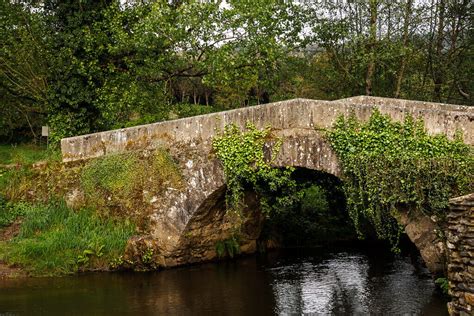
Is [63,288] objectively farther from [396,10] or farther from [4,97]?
[396,10]

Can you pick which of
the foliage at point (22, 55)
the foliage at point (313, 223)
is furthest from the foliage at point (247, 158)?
the foliage at point (22, 55)

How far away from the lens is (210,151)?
45.9ft

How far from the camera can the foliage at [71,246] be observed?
15.0 metres

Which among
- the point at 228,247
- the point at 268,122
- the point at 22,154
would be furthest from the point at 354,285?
the point at 22,154

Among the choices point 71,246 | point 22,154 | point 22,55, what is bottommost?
point 71,246

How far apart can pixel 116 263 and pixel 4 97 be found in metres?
10.00

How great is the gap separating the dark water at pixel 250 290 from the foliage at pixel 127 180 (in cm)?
179

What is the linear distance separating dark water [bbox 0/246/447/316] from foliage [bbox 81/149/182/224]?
1.79 metres

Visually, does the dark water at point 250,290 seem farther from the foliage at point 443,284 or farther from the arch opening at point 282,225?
the arch opening at point 282,225

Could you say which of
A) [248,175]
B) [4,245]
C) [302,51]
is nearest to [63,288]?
[4,245]

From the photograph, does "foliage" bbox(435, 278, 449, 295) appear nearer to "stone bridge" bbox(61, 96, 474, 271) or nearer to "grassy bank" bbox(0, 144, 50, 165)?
"stone bridge" bbox(61, 96, 474, 271)

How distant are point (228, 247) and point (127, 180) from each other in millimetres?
3149

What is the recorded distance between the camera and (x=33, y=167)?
17.5 metres

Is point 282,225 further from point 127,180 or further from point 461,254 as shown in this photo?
point 461,254
